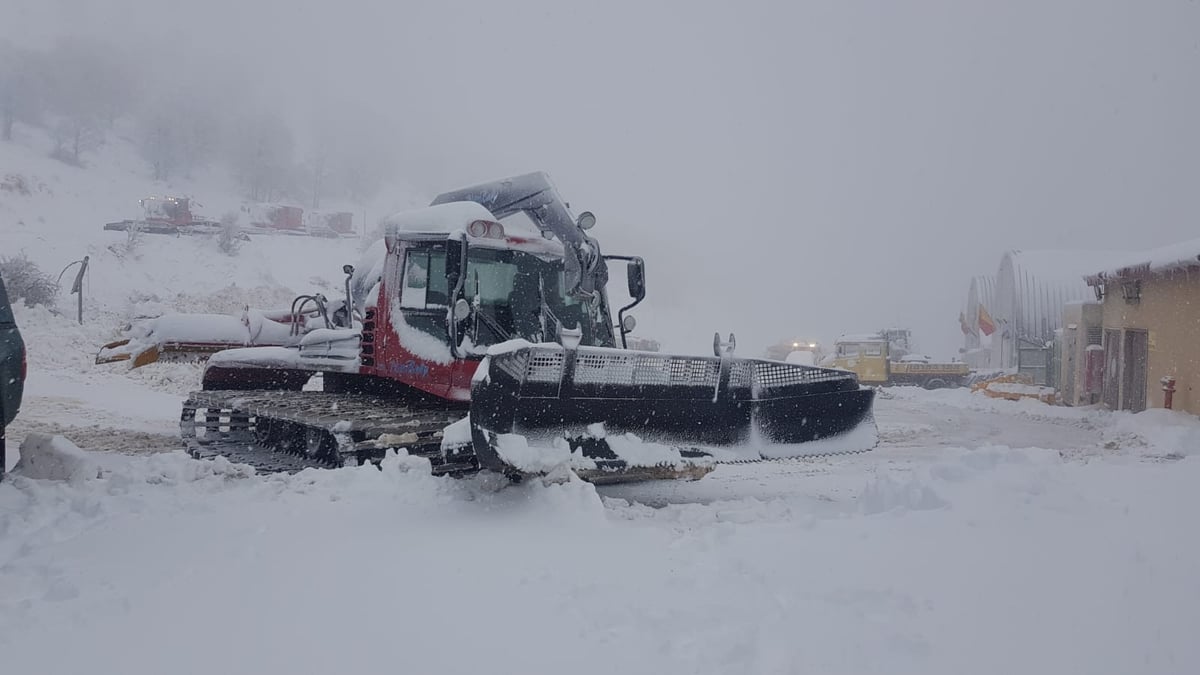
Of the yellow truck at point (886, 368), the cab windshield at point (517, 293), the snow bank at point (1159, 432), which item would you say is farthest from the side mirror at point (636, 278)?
the yellow truck at point (886, 368)

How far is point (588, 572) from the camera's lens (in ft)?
12.5

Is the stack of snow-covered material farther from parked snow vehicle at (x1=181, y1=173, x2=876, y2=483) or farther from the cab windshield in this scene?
the cab windshield

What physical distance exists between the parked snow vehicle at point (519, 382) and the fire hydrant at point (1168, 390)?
11795 mm

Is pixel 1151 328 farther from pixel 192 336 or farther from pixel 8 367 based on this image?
pixel 8 367

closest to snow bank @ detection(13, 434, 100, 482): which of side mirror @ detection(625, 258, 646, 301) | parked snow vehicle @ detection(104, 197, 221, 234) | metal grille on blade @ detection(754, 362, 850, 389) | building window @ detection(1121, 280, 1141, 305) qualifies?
side mirror @ detection(625, 258, 646, 301)

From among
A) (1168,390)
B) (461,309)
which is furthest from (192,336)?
(1168,390)

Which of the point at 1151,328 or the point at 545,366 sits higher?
the point at 1151,328

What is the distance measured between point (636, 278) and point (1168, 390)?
13.2 m

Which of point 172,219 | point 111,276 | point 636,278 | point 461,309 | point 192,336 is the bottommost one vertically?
point 192,336

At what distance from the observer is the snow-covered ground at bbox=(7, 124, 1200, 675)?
2930 mm

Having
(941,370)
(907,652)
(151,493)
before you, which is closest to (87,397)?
(151,493)

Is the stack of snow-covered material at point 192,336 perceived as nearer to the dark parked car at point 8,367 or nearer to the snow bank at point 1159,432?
the dark parked car at point 8,367

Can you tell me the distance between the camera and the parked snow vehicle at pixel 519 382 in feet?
17.7

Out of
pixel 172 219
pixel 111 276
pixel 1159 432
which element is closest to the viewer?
pixel 1159 432
